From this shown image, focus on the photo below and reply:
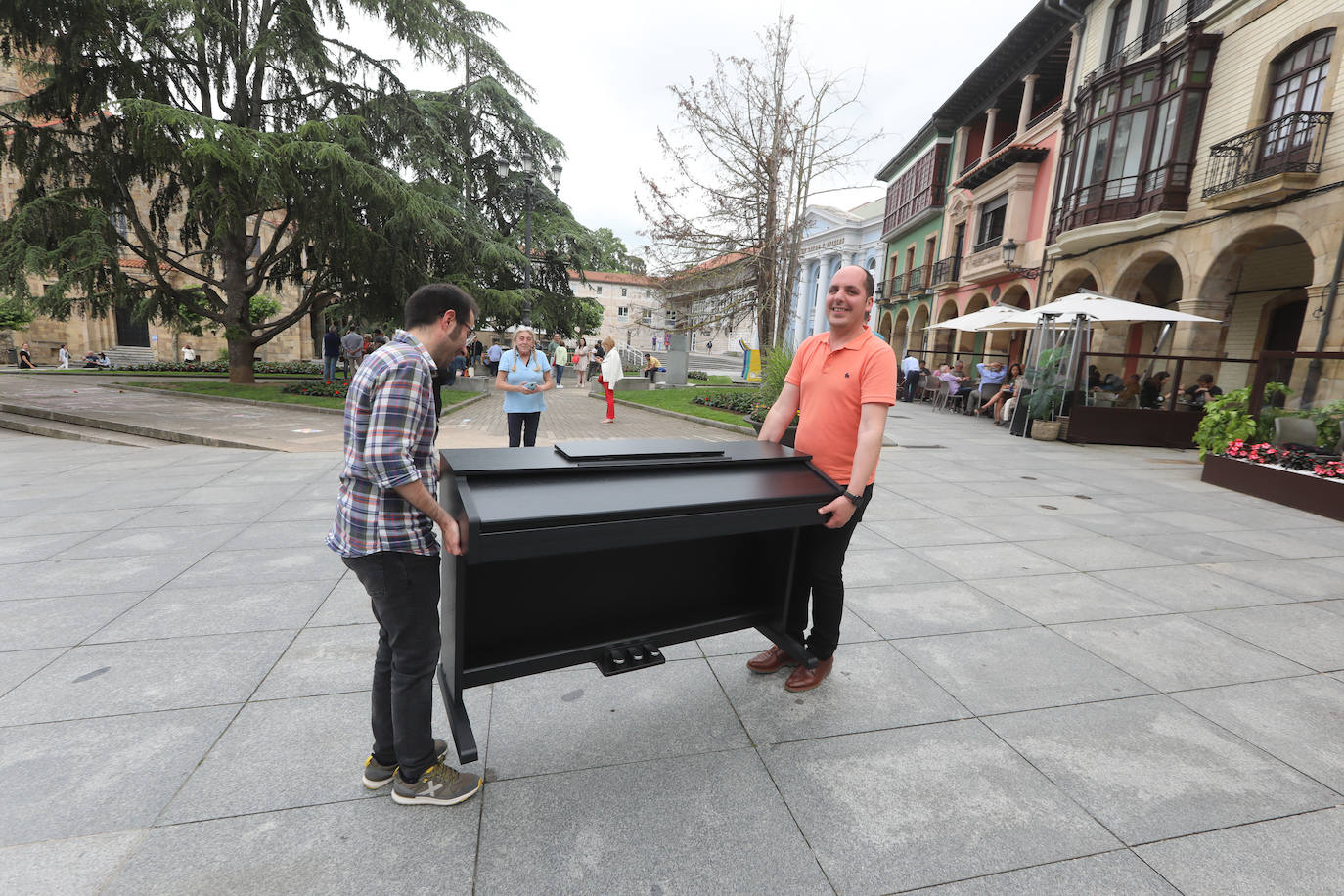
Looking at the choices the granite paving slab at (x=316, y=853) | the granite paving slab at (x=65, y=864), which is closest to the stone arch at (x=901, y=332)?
the granite paving slab at (x=316, y=853)

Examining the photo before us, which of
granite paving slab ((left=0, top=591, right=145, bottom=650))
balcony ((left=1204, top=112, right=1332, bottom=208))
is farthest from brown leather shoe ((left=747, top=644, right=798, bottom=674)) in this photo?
balcony ((left=1204, top=112, right=1332, bottom=208))

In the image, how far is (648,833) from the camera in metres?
2.06

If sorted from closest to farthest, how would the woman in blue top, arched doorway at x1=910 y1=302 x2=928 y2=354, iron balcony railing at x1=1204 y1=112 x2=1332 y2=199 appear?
the woman in blue top < iron balcony railing at x1=1204 y1=112 x2=1332 y2=199 < arched doorway at x1=910 y1=302 x2=928 y2=354

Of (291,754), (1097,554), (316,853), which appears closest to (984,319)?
(1097,554)

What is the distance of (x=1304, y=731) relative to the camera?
2.72 meters

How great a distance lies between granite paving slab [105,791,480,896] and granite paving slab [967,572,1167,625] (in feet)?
11.7

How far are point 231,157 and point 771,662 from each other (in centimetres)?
1460

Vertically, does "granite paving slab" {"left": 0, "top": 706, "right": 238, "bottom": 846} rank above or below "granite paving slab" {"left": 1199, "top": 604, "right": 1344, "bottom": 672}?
below

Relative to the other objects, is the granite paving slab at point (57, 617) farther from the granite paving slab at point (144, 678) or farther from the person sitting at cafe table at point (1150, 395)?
the person sitting at cafe table at point (1150, 395)

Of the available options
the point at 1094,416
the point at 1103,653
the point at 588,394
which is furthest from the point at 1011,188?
the point at 1103,653

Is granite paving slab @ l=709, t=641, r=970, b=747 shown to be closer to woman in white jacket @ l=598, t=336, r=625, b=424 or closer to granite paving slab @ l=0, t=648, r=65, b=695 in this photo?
granite paving slab @ l=0, t=648, r=65, b=695

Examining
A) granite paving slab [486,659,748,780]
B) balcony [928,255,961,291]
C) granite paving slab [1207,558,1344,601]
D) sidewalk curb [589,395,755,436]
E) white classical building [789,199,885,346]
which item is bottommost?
granite paving slab [486,659,748,780]

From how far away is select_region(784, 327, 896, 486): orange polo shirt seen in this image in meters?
2.66

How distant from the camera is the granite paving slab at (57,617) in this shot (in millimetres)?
3187
